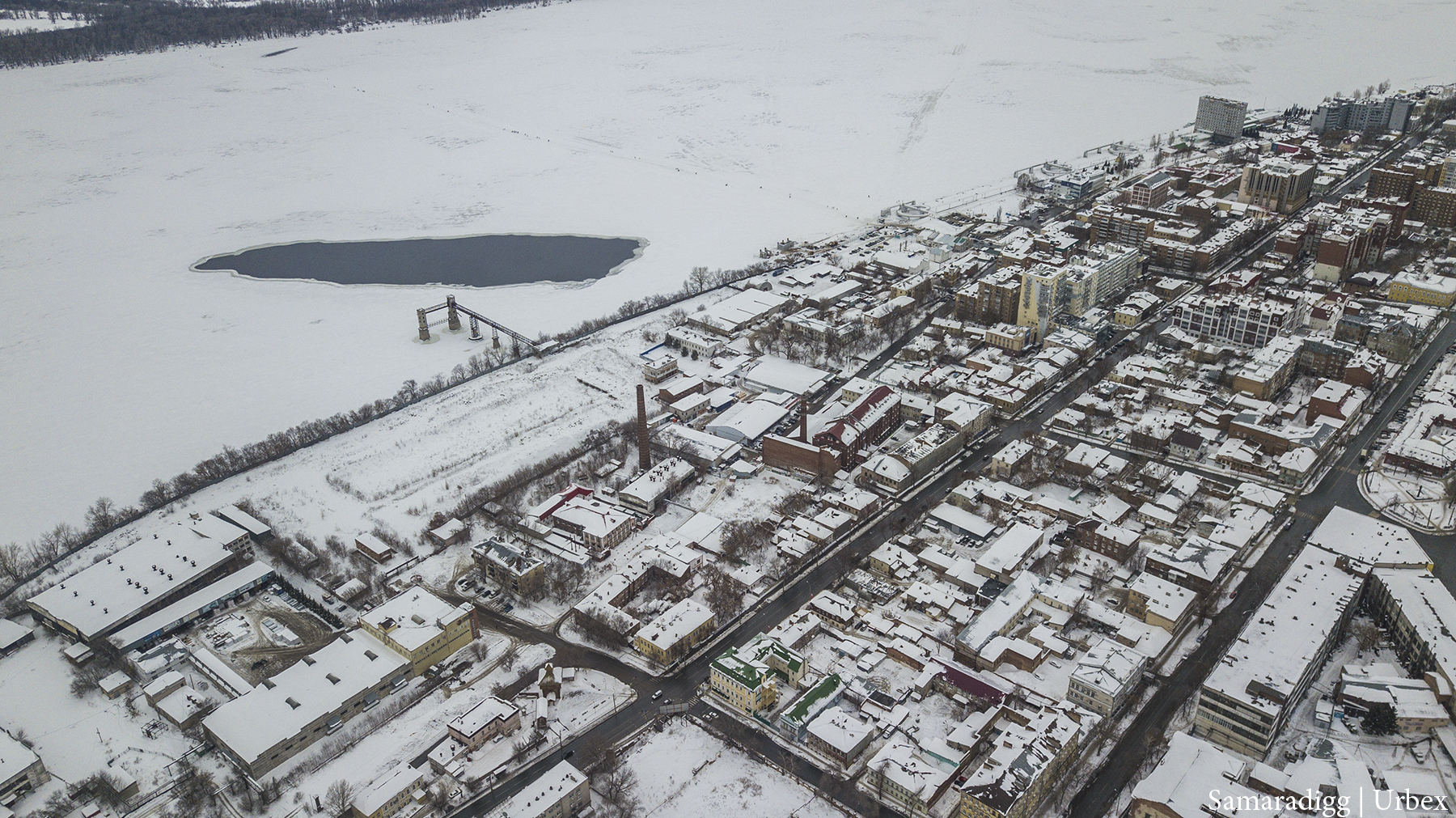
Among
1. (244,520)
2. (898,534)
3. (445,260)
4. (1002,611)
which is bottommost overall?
(898,534)

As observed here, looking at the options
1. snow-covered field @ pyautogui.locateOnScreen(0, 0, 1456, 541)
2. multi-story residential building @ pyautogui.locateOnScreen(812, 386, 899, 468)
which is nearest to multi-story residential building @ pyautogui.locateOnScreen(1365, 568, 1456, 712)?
multi-story residential building @ pyautogui.locateOnScreen(812, 386, 899, 468)

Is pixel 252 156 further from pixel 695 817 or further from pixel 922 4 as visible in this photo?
pixel 922 4

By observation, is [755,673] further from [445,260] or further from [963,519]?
[445,260]

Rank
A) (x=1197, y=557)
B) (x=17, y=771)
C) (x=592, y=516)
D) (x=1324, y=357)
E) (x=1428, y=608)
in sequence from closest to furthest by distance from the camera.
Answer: (x=17, y=771) → (x=1428, y=608) → (x=1197, y=557) → (x=592, y=516) → (x=1324, y=357)

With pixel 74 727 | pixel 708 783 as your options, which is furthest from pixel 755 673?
pixel 74 727

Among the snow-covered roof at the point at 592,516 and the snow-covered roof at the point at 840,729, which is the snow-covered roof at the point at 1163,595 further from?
the snow-covered roof at the point at 592,516
